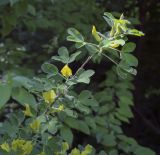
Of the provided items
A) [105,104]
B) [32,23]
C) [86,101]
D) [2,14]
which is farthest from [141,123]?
[86,101]

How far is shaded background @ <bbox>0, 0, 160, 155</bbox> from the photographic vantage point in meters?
2.79

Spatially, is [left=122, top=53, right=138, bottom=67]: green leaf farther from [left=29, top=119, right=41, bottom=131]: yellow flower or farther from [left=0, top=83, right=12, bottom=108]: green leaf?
[left=0, top=83, right=12, bottom=108]: green leaf

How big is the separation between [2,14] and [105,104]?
0.71 m

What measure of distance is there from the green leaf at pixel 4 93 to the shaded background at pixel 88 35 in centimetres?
107

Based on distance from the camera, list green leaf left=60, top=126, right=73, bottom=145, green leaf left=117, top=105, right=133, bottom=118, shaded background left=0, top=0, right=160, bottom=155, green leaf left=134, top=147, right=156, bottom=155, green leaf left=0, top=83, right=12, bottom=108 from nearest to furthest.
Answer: green leaf left=0, top=83, right=12, bottom=108
green leaf left=60, top=126, right=73, bottom=145
green leaf left=134, top=147, right=156, bottom=155
green leaf left=117, top=105, right=133, bottom=118
shaded background left=0, top=0, right=160, bottom=155

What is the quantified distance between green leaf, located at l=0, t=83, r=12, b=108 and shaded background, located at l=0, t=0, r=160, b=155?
1.07 metres

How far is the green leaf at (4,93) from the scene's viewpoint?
1504mm

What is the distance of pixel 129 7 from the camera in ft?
9.79

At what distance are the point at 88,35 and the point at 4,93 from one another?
3.63ft

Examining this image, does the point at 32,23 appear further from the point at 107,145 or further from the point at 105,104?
the point at 107,145

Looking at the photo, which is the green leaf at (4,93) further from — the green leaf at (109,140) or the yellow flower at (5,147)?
the green leaf at (109,140)

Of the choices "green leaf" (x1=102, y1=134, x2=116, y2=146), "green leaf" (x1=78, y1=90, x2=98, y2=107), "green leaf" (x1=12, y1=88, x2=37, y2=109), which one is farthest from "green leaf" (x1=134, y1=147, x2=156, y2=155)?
"green leaf" (x1=78, y1=90, x2=98, y2=107)

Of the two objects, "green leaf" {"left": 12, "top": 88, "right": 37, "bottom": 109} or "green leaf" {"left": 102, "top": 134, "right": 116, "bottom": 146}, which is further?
"green leaf" {"left": 102, "top": 134, "right": 116, "bottom": 146}

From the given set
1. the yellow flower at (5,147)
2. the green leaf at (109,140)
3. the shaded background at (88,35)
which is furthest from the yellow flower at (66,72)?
the shaded background at (88,35)
